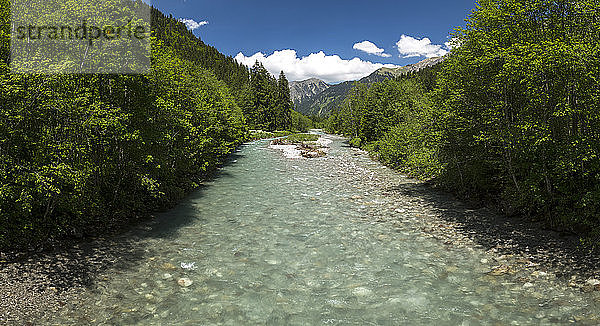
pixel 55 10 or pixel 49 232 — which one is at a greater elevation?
pixel 55 10

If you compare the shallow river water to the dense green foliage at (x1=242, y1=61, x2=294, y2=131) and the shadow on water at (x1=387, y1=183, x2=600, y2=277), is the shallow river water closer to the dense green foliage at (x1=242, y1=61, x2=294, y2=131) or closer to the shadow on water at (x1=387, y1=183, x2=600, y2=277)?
the shadow on water at (x1=387, y1=183, x2=600, y2=277)

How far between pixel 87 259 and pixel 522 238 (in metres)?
13.3

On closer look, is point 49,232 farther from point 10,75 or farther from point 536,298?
point 536,298

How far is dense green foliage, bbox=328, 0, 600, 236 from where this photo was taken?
9141 mm

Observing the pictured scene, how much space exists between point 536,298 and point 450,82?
9540mm

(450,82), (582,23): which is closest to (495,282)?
(582,23)

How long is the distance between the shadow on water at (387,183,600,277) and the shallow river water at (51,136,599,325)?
1121 millimetres

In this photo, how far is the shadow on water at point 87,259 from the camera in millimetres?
8159

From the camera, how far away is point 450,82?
574 inches

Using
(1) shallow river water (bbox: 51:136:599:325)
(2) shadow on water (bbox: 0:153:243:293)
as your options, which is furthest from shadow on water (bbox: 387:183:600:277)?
(2) shadow on water (bbox: 0:153:243:293)

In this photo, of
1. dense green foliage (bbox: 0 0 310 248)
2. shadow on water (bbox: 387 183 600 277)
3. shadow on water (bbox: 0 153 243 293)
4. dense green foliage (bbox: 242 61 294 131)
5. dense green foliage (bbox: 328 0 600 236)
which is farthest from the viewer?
dense green foliage (bbox: 242 61 294 131)

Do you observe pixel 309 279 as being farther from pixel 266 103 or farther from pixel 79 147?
pixel 266 103

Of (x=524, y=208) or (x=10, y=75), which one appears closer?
(x=10, y=75)

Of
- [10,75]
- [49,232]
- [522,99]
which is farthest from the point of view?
[522,99]
